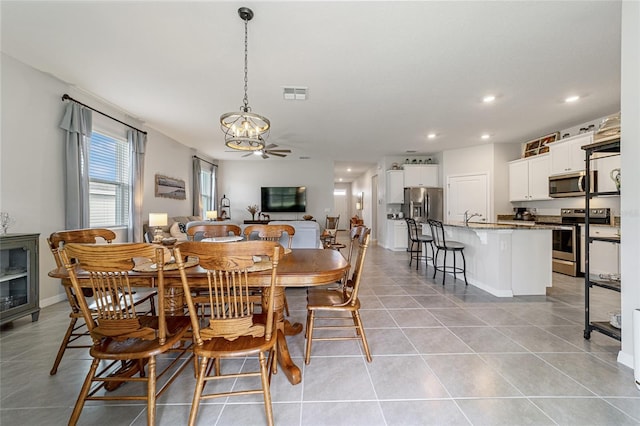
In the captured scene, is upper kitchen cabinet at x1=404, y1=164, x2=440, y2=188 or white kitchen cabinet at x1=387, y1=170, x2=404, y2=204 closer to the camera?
upper kitchen cabinet at x1=404, y1=164, x2=440, y2=188

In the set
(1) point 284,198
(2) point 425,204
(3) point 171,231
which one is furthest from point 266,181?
(2) point 425,204

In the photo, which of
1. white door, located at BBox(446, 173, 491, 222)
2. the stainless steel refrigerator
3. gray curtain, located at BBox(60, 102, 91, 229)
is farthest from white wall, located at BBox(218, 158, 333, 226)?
gray curtain, located at BBox(60, 102, 91, 229)

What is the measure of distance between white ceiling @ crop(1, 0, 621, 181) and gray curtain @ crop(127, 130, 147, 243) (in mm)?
515

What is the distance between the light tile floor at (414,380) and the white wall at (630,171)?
0.42m

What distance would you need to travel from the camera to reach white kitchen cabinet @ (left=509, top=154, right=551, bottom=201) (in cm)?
488

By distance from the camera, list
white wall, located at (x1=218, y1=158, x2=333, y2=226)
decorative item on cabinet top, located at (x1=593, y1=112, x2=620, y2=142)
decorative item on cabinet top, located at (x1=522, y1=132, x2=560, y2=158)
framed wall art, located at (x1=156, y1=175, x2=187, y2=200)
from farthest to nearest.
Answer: white wall, located at (x1=218, y1=158, x2=333, y2=226), framed wall art, located at (x1=156, y1=175, x2=187, y2=200), decorative item on cabinet top, located at (x1=522, y1=132, x2=560, y2=158), decorative item on cabinet top, located at (x1=593, y1=112, x2=620, y2=142)

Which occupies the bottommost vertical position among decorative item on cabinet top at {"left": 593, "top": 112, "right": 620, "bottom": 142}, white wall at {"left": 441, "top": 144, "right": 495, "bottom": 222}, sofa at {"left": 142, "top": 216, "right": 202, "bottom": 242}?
sofa at {"left": 142, "top": 216, "right": 202, "bottom": 242}

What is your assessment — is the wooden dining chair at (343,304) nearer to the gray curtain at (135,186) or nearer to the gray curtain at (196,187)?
the gray curtain at (135,186)

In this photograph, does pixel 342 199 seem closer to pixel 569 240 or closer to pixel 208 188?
pixel 208 188

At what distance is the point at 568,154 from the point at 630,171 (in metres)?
3.54

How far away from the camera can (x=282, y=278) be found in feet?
4.76

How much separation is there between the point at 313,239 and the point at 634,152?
119 inches

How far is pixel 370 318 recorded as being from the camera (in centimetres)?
261

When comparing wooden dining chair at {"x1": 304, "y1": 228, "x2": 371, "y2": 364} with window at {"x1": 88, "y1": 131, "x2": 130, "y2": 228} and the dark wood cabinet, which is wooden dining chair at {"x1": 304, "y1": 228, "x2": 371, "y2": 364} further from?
window at {"x1": 88, "y1": 131, "x2": 130, "y2": 228}
